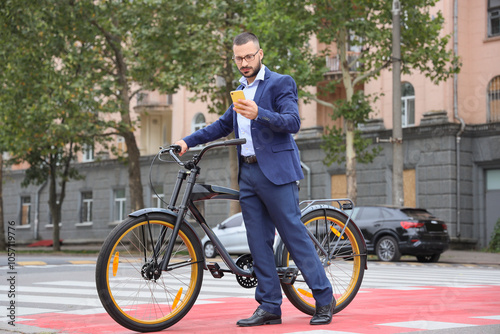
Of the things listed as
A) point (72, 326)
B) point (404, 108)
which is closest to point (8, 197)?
point (404, 108)

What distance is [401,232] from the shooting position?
21469mm

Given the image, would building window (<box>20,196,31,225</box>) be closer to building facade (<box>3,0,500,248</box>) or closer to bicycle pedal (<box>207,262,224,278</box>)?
building facade (<box>3,0,500,248</box>)

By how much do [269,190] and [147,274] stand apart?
3.25 feet

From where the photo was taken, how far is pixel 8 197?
172 feet

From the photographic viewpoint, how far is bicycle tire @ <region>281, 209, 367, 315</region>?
6.21 m

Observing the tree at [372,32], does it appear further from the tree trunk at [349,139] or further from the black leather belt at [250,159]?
the black leather belt at [250,159]

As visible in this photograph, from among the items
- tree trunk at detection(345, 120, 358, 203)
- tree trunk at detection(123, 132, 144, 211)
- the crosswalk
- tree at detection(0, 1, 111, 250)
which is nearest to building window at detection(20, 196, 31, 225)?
tree at detection(0, 1, 111, 250)

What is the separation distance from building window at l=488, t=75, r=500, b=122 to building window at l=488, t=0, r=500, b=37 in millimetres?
1680

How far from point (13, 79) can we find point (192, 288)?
23.9 m

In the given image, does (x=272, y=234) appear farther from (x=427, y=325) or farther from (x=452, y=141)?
(x=452, y=141)

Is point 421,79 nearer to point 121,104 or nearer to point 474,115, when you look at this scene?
point 474,115

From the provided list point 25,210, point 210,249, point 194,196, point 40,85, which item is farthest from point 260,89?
point 25,210

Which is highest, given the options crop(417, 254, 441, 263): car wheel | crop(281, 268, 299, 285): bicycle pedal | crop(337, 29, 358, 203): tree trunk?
crop(337, 29, 358, 203): tree trunk

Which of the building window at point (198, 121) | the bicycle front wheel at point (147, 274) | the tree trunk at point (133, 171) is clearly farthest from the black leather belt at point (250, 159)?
the building window at point (198, 121)
